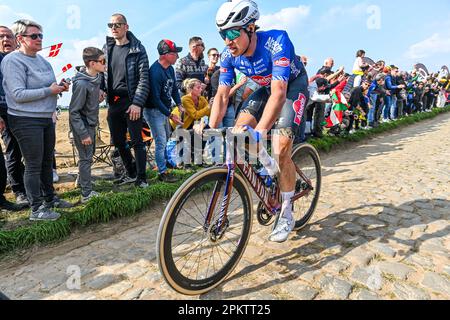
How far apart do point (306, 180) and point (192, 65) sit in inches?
187

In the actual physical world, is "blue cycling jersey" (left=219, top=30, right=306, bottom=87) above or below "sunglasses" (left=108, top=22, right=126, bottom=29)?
below

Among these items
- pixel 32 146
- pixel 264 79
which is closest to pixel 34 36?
pixel 32 146

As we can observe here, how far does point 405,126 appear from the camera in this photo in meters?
16.3

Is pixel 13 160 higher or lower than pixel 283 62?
lower

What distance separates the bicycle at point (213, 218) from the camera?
266 cm

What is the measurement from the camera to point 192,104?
7.09 meters

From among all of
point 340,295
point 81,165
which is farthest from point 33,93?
point 340,295

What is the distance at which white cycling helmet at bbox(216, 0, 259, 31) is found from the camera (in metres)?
3.10

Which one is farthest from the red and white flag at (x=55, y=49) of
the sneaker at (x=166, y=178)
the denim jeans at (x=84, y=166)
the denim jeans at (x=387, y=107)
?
the denim jeans at (x=387, y=107)

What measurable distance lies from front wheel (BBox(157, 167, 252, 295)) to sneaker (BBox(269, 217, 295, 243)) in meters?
0.43

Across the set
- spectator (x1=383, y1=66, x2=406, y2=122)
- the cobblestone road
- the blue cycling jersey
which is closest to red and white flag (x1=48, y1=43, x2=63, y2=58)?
the cobblestone road

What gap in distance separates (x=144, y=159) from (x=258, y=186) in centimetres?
304

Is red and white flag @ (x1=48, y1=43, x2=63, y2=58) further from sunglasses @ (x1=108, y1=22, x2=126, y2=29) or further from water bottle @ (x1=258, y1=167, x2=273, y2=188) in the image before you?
water bottle @ (x1=258, y1=167, x2=273, y2=188)

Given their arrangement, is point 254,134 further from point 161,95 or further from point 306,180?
point 161,95
